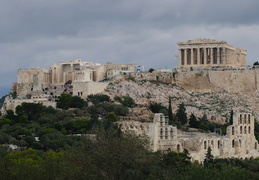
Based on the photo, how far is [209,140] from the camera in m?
85.4

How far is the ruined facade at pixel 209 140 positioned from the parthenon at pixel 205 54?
3342cm

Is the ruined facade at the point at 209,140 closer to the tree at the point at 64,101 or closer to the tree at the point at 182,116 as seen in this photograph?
the tree at the point at 182,116

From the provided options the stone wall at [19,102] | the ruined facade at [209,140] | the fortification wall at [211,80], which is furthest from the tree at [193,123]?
the fortification wall at [211,80]

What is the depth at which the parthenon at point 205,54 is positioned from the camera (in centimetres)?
12294

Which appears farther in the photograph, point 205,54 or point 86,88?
point 205,54

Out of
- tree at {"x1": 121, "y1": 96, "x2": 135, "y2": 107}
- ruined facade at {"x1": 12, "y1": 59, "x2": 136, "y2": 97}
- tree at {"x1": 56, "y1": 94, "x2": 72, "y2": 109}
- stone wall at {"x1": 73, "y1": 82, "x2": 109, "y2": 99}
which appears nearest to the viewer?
tree at {"x1": 56, "y1": 94, "x2": 72, "y2": 109}

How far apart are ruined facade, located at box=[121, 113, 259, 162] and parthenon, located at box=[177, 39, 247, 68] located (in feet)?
110

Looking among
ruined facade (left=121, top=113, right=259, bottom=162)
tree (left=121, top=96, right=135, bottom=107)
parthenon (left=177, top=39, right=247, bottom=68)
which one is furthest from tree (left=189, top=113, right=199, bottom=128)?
parthenon (left=177, top=39, right=247, bottom=68)

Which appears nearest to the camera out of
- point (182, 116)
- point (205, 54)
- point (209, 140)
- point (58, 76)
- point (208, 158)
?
point (208, 158)

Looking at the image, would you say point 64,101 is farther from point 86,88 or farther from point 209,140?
point 209,140

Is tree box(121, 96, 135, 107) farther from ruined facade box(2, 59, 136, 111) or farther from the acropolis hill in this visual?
ruined facade box(2, 59, 136, 111)

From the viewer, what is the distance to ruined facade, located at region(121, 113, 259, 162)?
83.7 meters

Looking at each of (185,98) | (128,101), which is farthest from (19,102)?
(185,98)

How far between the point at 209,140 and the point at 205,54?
39.3 meters
